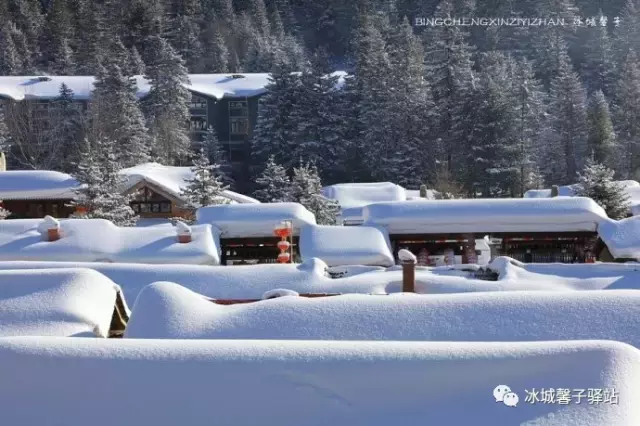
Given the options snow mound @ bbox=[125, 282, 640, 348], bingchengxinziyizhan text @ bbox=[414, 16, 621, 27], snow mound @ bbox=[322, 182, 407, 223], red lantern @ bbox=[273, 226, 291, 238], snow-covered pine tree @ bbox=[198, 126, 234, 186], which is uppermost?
bingchengxinziyizhan text @ bbox=[414, 16, 621, 27]

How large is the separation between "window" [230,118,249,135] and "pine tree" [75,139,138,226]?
82.8 ft

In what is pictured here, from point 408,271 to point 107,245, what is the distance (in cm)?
844

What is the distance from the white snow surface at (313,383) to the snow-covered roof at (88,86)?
47.0 meters

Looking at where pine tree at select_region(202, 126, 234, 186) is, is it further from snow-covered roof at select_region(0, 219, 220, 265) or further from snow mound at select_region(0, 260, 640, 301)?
snow mound at select_region(0, 260, 640, 301)

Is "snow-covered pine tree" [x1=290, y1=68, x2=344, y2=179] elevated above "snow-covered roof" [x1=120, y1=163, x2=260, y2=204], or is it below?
above

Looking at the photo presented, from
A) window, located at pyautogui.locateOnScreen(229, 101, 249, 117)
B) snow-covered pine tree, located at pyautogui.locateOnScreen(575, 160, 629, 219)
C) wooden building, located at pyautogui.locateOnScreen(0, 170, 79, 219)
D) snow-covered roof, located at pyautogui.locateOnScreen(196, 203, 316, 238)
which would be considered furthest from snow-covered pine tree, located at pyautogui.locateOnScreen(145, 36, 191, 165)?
snow-covered roof, located at pyautogui.locateOnScreen(196, 203, 316, 238)

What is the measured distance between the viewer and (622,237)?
680 inches

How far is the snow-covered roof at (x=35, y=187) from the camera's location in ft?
96.9

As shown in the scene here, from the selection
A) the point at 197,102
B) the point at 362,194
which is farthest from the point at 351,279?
the point at 197,102

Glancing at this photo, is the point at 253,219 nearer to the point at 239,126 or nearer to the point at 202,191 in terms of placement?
the point at 202,191

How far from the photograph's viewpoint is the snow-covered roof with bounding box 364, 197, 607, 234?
18.6 meters

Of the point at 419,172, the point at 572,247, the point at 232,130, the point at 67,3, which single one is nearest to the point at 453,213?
the point at 572,247

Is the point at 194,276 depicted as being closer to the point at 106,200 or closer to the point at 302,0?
the point at 106,200

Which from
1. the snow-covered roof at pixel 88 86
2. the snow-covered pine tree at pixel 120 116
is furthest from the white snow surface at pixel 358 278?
the snow-covered roof at pixel 88 86
